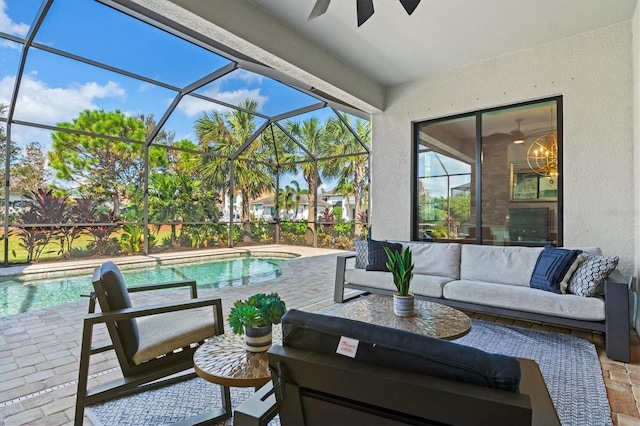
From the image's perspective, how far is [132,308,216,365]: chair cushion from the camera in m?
1.82

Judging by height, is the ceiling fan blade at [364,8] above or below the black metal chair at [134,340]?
above

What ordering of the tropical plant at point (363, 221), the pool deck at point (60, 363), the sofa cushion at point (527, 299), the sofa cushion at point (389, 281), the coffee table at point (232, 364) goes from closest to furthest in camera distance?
the coffee table at point (232, 364)
the pool deck at point (60, 363)
the sofa cushion at point (527, 299)
the sofa cushion at point (389, 281)
the tropical plant at point (363, 221)

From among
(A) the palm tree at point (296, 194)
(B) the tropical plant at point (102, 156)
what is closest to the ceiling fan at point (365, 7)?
(B) the tropical plant at point (102, 156)

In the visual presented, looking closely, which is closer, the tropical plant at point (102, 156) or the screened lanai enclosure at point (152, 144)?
the screened lanai enclosure at point (152, 144)

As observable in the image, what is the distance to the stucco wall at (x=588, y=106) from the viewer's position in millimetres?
3689

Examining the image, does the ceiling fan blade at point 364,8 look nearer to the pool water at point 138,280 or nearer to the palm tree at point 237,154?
the pool water at point 138,280

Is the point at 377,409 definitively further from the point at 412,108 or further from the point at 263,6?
the point at 412,108

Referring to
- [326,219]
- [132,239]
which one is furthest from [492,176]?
[132,239]

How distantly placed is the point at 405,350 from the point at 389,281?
3322 mm

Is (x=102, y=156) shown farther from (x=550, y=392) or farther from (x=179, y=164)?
(x=550, y=392)

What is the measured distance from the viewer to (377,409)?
86cm

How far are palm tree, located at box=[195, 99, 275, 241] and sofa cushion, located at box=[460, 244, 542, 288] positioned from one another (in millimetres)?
6238

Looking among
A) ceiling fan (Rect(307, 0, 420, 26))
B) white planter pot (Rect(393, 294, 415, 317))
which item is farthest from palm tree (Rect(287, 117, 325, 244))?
white planter pot (Rect(393, 294, 415, 317))

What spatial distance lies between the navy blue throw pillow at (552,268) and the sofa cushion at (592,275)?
104 millimetres
